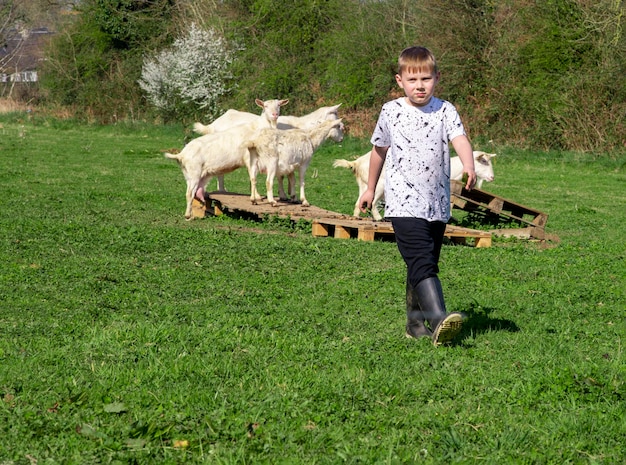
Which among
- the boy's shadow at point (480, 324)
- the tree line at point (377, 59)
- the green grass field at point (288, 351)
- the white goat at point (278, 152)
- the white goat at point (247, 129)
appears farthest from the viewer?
the tree line at point (377, 59)

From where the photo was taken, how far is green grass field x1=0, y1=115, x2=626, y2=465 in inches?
164

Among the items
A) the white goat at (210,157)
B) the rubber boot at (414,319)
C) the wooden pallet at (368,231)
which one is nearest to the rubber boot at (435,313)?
the rubber boot at (414,319)

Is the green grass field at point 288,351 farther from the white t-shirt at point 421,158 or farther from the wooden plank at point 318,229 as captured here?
the white t-shirt at point 421,158

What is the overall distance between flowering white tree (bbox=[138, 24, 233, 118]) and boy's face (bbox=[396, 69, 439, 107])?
31100mm

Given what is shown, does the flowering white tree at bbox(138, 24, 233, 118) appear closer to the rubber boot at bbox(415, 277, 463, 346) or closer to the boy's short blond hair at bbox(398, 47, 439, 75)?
the boy's short blond hair at bbox(398, 47, 439, 75)

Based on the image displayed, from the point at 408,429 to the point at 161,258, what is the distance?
541cm

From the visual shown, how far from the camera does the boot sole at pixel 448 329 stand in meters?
5.63

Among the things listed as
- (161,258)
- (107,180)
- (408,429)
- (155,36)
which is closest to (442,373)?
(408,429)

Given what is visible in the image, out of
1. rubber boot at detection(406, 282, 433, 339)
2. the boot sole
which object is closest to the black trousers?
rubber boot at detection(406, 282, 433, 339)

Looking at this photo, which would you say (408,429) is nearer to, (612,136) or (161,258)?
(161,258)

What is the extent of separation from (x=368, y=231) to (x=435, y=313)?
5390 mm

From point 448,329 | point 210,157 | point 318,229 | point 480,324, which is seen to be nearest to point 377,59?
point 210,157

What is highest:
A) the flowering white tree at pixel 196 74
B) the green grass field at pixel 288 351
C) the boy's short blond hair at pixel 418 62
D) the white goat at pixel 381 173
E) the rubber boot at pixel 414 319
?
the flowering white tree at pixel 196 74

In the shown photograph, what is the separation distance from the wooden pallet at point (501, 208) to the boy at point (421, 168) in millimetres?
5790
